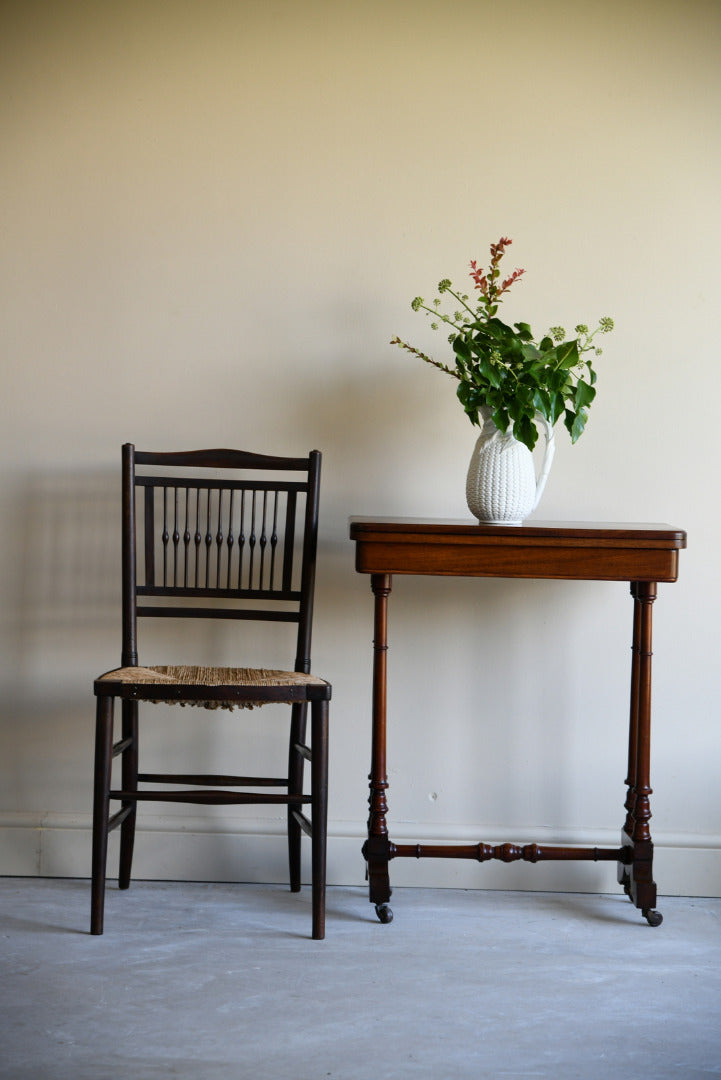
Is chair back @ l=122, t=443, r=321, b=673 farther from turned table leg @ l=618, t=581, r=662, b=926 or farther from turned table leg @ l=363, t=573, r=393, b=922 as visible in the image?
turned table leg @ l=618, t=581, r=662, b=926

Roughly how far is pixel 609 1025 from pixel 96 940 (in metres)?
1.06

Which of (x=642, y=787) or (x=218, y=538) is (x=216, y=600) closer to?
(x=218, y=538)

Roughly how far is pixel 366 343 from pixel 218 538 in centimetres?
65

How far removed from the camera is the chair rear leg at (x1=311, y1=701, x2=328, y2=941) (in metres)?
2.22

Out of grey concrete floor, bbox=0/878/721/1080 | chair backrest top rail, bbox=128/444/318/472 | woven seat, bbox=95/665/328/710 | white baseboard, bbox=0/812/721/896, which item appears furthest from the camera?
white baseboard, bbox=0/812/721/896

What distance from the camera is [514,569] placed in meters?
2.32

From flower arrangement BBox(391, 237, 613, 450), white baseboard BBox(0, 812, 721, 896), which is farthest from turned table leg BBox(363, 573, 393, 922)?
flower arrangement BBox(391, 237, 613, 450)

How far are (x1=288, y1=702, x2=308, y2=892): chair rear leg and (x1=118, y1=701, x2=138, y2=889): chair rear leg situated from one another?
14.7 inches

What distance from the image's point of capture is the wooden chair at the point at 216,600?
221cm

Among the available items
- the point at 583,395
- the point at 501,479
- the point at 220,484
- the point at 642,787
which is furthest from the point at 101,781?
the point at 583,395

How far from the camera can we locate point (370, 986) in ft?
6.65

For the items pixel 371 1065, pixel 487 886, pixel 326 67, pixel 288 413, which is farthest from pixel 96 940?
pixel 326 67

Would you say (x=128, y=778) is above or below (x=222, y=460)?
below

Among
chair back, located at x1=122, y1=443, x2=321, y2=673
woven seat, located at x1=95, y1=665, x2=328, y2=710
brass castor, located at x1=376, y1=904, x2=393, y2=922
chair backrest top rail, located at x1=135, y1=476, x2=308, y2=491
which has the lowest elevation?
brass castor, located at x1=376, y1=904, x2=393, y2=922
